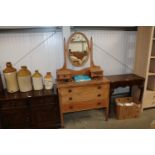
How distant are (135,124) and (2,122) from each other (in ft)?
6.31

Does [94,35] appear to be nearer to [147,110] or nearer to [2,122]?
[147,110]

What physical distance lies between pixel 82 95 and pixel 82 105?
16cm

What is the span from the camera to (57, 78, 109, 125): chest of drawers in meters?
2.07

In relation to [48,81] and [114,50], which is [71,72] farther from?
[114,50]

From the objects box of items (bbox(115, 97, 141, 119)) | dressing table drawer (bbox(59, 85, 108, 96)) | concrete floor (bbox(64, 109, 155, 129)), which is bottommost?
concrete floor (bbox(64, 109, 155, 129))

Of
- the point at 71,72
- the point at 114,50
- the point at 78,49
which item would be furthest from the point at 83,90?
the point at 114,50

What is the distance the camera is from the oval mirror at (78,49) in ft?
7.34

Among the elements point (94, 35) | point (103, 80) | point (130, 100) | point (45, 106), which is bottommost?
point (130, 100)

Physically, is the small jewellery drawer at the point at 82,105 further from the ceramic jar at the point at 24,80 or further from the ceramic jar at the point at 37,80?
the ceramic jar at the point at 24,80

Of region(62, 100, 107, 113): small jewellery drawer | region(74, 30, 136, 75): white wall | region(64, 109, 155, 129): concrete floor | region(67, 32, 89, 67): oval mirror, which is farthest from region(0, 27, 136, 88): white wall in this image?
region(64, 109, 155, 129): concrete floor

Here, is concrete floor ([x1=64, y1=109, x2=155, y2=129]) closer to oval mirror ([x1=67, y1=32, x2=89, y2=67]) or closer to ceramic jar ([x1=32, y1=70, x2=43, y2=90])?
ceramic jar ([x1=32, y1=70, x2=43, y2=90])

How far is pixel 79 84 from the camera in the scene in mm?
2072

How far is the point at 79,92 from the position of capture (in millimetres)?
2119
